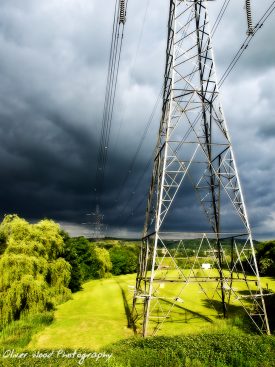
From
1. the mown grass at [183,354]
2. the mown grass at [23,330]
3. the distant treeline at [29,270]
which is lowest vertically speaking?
the mown grass at [23,330]

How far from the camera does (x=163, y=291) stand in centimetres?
3959

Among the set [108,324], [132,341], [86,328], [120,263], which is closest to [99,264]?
[120,263]

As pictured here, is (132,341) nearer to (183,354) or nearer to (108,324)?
(183,354)

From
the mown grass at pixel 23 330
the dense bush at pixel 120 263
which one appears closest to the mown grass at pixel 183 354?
the mown grass at pixel 23 330

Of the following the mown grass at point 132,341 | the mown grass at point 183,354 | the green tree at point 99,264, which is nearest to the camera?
the mown grass at point 183,354

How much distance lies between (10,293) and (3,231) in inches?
285

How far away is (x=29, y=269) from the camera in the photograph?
26.7 metres

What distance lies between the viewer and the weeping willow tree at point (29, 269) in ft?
82.9

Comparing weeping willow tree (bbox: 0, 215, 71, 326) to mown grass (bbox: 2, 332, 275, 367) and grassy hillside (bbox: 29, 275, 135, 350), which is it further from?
mown grass (bbox: 2, 332, 275, 367)

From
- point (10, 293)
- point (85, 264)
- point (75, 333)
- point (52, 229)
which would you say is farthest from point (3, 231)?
point (85, 264)

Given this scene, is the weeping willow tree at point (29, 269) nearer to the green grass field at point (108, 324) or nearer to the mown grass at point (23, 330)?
the mown grass at point (23, 330)

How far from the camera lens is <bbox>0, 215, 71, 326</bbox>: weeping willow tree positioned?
25.3m

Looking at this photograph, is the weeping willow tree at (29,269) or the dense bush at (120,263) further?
the dense bush at (120,263)

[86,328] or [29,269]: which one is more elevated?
[29,269]
